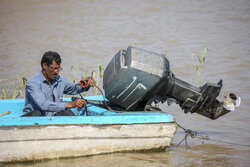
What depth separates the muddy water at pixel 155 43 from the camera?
482 centimetres

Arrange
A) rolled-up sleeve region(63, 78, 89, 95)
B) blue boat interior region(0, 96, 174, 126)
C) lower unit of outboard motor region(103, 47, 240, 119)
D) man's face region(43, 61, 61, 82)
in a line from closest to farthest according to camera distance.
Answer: blue boat interior region(0, 96, 174, 126), lower unit of outboard motor region(103, 47, 240, 119), man's face region(43, 61, 61, 82), rolled-up sleeve region(63, 78, 89, 95)

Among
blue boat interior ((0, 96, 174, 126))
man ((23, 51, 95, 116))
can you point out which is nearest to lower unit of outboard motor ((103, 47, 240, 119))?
blue boat interior ((0, 96, 174, 126))

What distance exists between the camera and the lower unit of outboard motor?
4160 millimetres

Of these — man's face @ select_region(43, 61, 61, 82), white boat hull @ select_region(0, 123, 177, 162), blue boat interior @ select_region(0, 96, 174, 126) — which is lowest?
white boat hull @ select_region(0, 123, 177, 162)

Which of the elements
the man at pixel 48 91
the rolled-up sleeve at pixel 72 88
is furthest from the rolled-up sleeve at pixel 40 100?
the rolled-up sleeve at pixel 72 88

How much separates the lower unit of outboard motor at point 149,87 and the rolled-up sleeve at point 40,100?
1.79 feet

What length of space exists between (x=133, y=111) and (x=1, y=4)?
36.0 ft

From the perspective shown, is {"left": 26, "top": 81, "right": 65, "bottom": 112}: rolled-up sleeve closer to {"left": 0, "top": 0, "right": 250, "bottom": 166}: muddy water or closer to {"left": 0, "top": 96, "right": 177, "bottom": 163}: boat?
{"left": 0, "top": 96, "right": 177, "bottom": 163}: boat

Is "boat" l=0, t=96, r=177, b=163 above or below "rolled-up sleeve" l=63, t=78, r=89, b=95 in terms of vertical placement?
below

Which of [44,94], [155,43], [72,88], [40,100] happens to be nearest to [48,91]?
[44,94]

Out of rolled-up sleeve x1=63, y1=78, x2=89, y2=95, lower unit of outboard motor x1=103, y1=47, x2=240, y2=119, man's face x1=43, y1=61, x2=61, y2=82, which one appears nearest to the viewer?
lower unit of outboard motor x1=103, y1=47, x2=240, y2=119

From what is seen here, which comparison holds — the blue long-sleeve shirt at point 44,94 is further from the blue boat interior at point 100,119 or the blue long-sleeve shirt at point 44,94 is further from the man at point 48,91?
the blue boat interior at point 100,119

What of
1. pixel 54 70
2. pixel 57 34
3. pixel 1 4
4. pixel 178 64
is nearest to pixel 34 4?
pixel 1 4

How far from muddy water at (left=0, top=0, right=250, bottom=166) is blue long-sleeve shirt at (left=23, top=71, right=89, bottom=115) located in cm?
58
